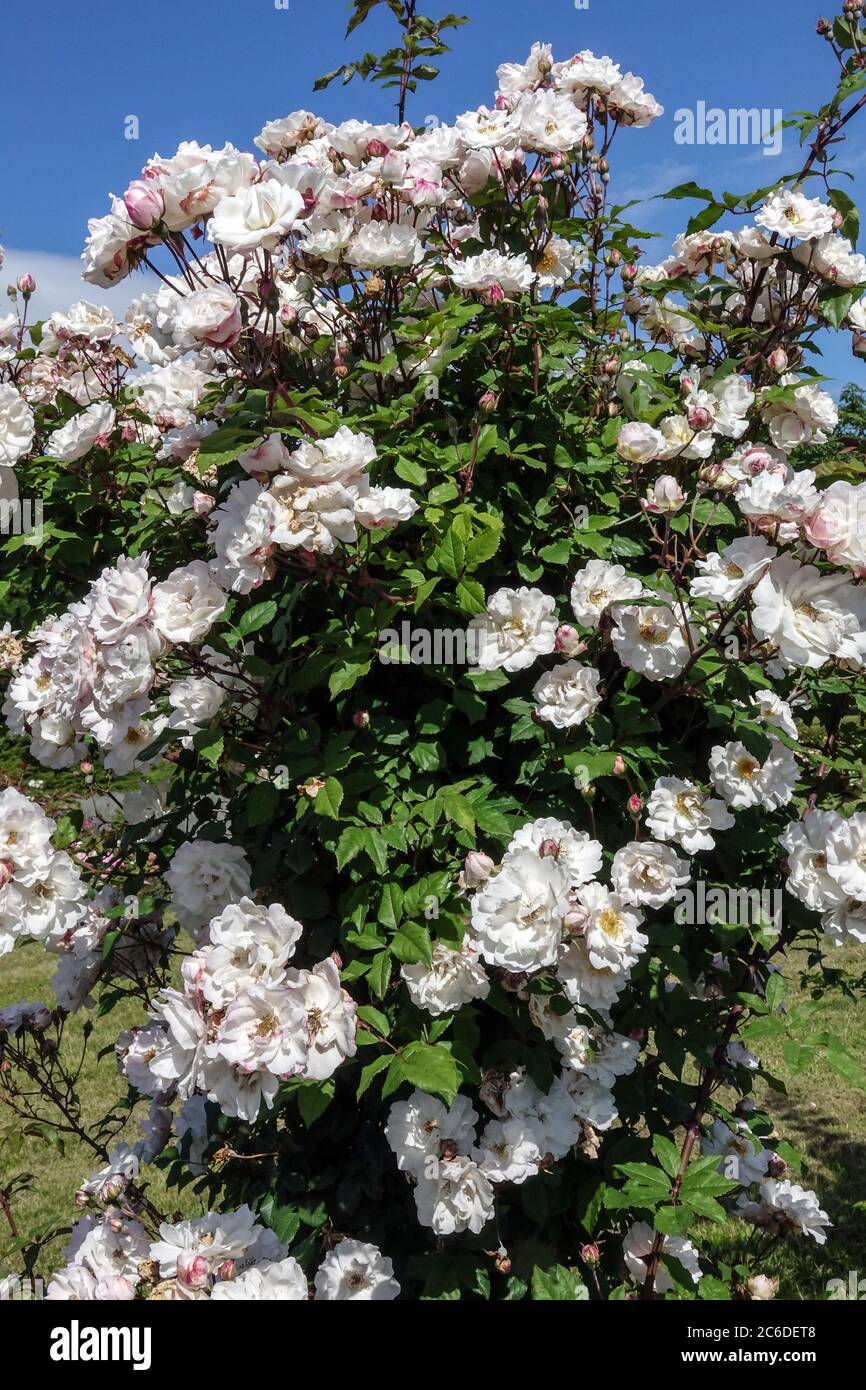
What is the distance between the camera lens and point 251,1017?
144 cm

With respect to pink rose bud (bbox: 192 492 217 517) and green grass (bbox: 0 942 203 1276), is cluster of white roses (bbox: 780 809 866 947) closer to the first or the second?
pink rose bud (bbox: 192 492 217 517)

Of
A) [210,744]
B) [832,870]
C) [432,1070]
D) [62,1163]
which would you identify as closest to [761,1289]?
[832,870]

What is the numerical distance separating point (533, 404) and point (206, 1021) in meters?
1.23

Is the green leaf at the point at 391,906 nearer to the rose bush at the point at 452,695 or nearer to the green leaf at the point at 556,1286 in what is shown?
the rose bush at the point at 452,695

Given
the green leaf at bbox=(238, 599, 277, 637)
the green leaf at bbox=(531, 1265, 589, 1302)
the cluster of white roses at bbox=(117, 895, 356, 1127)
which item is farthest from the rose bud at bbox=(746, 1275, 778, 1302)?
the green leaf at bbox=(238, 599, 277, 637)

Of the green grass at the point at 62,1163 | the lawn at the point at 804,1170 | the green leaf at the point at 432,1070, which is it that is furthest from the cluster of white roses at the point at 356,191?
the lawn at the point at 804,1170

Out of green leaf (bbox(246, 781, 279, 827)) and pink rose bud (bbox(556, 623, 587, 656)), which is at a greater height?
pink rose bud (bbox(556, 623, 587, 656))

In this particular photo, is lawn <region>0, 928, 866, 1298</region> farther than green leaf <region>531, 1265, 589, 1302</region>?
Answer: Yes

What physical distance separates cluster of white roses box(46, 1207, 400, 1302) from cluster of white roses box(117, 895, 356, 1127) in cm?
33

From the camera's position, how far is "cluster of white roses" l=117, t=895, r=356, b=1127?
4.67ft

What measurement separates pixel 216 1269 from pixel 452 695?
1000mm

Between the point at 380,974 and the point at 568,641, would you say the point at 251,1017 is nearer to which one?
the point at 380,974

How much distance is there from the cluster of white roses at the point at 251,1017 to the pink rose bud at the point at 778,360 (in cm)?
141

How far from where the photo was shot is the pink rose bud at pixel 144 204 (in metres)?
1.65
